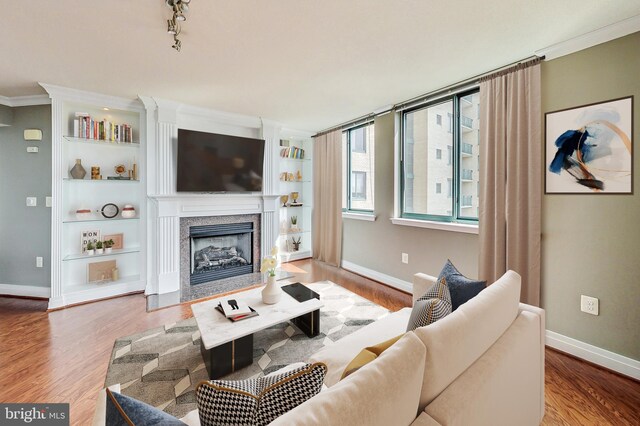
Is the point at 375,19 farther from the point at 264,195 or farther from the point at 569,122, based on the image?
→ the point at 264,195

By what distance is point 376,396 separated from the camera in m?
0.67

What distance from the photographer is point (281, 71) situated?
8.61 feet

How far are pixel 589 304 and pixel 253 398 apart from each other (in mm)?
2633

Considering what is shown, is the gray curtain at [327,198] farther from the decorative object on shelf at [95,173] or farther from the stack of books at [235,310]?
the decorative object on shelf at [95,173]

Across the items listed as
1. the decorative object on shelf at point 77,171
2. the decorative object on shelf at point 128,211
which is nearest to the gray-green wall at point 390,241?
the decorative object on shelf at point 128,211

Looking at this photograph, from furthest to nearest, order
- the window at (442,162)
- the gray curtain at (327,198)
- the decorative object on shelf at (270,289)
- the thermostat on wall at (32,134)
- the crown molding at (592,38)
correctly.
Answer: the gray curtain at (327,198) → the thermostat on wall at (32,134) → the window at (442,162) → the decorative object on shelf at (270,289) → the crown molding at (592,38)

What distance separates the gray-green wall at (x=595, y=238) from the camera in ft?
6.24

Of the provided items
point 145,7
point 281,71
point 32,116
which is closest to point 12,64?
point 32,116

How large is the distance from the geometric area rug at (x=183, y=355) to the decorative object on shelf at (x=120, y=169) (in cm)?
218

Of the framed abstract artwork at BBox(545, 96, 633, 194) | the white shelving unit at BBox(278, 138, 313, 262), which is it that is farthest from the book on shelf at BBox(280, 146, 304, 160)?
the framed abstract artwork at BBox(545, 96, 633, 194)

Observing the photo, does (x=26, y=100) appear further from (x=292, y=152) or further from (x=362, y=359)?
(x=362, y=359)

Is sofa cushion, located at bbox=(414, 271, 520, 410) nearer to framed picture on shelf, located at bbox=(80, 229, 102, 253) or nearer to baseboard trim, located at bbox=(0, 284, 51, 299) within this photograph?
framed picture on shelf, located at bbox=(80, 229, 102, 253)

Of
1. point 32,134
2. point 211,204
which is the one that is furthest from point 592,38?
point 32,134

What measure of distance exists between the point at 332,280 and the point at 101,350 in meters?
2.65
